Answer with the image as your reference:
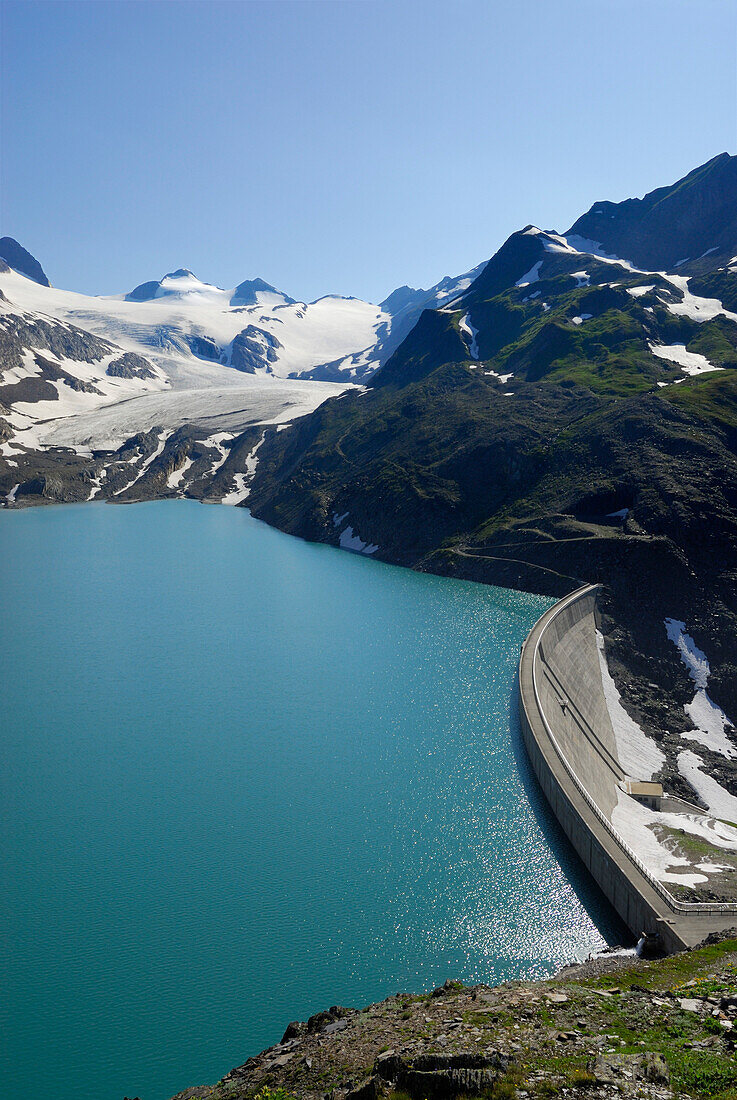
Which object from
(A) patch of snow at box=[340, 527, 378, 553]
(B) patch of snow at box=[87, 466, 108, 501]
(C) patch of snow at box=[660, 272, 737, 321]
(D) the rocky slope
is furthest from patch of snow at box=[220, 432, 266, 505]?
(C) patch of snow at box=[660, 272, 737, 321]

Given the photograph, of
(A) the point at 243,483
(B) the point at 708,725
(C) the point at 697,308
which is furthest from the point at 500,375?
(B) the point at 708,725

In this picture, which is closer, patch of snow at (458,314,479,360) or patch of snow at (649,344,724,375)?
patch of snow at (649,344,724,375)

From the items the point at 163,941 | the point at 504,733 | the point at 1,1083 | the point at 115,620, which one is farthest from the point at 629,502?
the point at 1,1083

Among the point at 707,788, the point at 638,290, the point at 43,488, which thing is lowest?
the point at 707,788

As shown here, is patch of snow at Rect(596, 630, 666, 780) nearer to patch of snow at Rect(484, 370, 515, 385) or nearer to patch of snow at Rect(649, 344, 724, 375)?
patch of snow at Rect(649, 344, 724, 375)

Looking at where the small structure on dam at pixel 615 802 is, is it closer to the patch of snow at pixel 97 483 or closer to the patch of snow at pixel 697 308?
the patch of snow at pixel 697 308

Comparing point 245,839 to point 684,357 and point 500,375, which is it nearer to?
point 500,375
